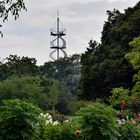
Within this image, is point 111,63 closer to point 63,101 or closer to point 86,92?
point 86,92

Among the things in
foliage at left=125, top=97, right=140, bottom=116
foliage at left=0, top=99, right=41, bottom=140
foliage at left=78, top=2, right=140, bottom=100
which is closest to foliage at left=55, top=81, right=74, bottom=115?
foliage at left=78, top=2, right=140, bottom=100

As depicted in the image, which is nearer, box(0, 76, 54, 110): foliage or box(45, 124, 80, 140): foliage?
box(45, 124, 80, 140): foliage

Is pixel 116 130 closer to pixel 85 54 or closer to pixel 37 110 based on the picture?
pixel 37 110

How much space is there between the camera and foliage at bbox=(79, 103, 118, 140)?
9422mm

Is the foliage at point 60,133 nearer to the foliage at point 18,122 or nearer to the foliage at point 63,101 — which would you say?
the foliage at point 18,122

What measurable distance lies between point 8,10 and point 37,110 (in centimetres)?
342

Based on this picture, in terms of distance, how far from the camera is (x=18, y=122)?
8.98 m

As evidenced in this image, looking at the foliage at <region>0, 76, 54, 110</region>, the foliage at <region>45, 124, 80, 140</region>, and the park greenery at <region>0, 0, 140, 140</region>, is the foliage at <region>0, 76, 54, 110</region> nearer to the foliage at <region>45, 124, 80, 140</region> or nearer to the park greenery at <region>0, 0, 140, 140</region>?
the park greenery at <region>0, 0, 140, 140</region>

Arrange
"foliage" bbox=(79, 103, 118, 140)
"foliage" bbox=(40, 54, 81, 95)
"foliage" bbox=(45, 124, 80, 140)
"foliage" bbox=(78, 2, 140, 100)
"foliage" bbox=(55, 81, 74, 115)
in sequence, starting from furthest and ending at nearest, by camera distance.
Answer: "foliage" bbox=(40, 54, 81, 95) → "foliage" bbox=(55, 81, 74, 115) → "foliage" bbox=(78, 2, 140, 100) → "foliage" bbox=(45, 124, 80, 140) → "foliage" bbox=(79, 103, 118, 140)

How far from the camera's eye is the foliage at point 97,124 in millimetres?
9422

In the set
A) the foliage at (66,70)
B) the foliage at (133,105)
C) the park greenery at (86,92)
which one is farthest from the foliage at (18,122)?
the foliage at (66,70)

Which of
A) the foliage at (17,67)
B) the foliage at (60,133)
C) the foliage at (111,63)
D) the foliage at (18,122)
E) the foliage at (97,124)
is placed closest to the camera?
the foliage at (18,122)

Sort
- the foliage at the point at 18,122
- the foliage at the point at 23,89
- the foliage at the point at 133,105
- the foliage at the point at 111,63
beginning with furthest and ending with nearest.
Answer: the foliage at the point at 23,89 < the foliage at the point at 111,63 < the foliage at the point at 133,105 < the foliage at the point at 18,122

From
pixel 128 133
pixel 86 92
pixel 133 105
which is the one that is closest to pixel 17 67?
pixel 86 92
